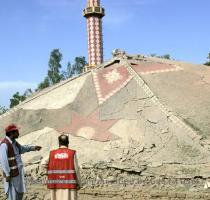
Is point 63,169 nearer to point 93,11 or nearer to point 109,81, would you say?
point 109,81

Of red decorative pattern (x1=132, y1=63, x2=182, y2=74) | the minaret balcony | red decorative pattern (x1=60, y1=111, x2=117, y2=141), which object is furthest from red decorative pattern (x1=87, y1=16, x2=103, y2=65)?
red decorative pattern (x1=60, y1=111, x2=117, y2=141)

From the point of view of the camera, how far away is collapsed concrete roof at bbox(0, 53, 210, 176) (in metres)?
9.39

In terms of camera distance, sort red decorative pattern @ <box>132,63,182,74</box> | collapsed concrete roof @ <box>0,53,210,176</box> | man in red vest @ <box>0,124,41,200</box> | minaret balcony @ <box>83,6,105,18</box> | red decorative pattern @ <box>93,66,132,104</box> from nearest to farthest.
Result: man in red vest @ <box>0,124,41,200</box>
collapsed concrete roof @ <box>0,53,210,176</box>
red decorative pattern @ <box>93,66,132,104</box>
red decorative pattern @ <box>132,63,182,74</box>
minaret balcony @ <box>83,6,105,18</box>

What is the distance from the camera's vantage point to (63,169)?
5.31 m

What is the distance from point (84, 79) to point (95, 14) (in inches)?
458

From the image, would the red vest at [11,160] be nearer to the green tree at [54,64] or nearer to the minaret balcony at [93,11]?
the minaret balcony at [93,11]

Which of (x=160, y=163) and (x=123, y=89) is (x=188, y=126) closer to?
(x=160, y=163)

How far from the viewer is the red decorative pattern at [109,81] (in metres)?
10.8

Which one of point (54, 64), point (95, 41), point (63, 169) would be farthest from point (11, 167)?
point (54, 64)

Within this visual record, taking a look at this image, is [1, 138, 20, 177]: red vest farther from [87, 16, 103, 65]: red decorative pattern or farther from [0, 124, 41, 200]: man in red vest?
[87, 16, 103, 65]: red decorative pattern

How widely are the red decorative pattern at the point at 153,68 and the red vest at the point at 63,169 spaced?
6.03 m

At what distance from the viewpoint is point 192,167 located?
28.9 ft

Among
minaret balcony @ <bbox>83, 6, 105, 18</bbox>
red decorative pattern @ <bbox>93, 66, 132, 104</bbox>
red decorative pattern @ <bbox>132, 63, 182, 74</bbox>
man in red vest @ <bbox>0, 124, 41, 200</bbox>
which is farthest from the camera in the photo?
minaret balcony @ <bbox>83, 6, 105, 18</bbox>

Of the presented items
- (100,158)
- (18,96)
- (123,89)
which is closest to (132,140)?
(100,158)
